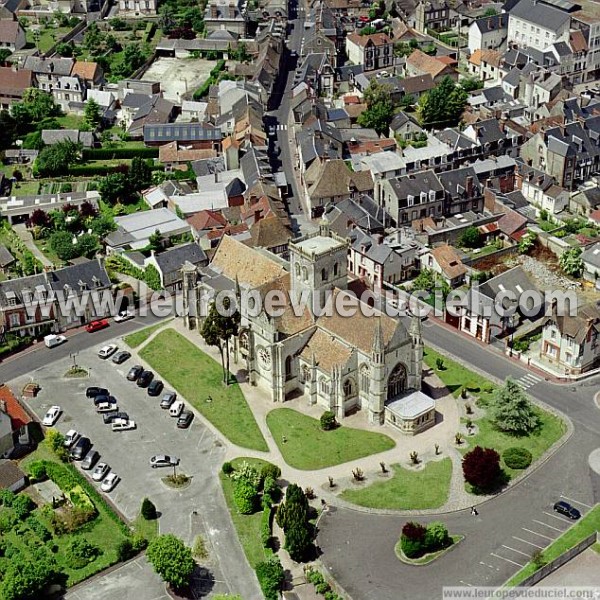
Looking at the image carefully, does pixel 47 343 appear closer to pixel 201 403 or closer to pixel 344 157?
pixel 201 403

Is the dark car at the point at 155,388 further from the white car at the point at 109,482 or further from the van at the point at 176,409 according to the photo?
the white car at the point at 109,482

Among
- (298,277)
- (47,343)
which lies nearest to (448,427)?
(298,277)

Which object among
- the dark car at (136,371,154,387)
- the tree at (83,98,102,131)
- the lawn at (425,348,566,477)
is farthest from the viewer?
the tree at (83,98,102,131)

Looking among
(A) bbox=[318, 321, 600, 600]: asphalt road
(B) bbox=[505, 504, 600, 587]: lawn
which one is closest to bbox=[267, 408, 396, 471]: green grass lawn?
(A) bbox=[318, 321, 600, 600]: asphalt road

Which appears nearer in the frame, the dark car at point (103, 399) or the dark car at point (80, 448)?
the dark car at point (80, 448)

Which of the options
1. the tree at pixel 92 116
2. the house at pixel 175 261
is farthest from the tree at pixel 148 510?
the tree at pixel 92 116

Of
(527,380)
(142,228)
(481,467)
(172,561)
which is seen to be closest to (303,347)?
(481,467)

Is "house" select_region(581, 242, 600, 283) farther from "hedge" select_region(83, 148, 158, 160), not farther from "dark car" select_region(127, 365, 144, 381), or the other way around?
"hedge" select_region(83, 148, 158, 160)

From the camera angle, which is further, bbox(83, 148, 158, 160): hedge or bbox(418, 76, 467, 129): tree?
bbox(418, 76, 467, 129): tree
